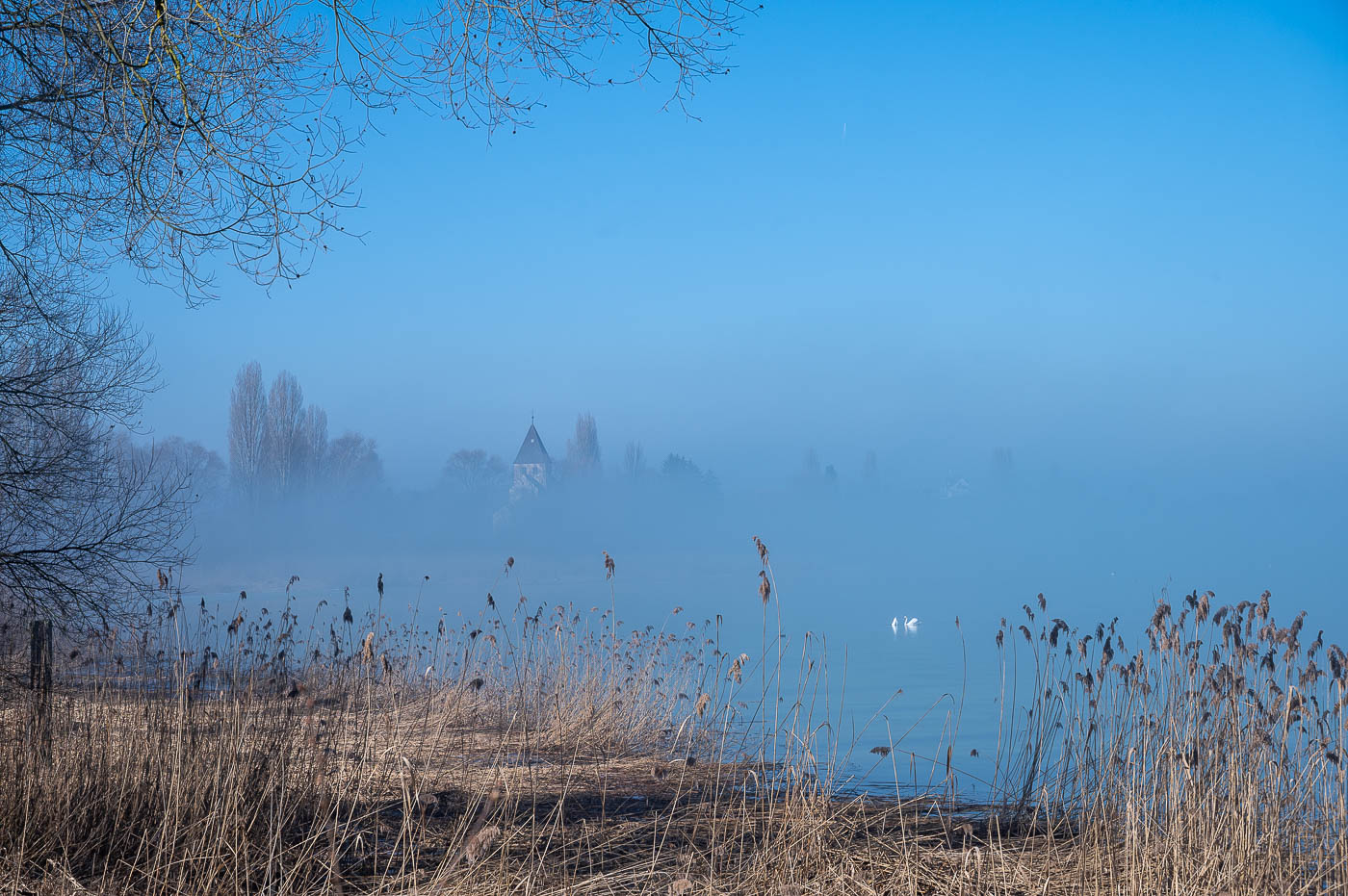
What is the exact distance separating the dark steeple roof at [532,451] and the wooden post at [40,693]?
106 meters

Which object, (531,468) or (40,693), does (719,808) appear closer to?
(40,693)

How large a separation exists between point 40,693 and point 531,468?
10673cm

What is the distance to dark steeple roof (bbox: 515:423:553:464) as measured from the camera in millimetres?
111438

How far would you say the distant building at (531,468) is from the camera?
107438mm

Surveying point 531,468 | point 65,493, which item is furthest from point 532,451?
point 65,493

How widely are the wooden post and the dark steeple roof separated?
106279mm

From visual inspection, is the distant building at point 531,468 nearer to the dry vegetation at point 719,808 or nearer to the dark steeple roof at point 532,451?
the dark steeple roof at point 532,451

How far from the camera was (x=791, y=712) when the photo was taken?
13.9 ft

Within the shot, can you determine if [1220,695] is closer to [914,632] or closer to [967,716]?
[967,716]

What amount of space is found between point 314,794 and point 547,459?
108793 mm

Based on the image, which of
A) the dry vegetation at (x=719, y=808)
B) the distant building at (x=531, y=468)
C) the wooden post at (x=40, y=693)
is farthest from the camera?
the distant building at (x=531, y=468)

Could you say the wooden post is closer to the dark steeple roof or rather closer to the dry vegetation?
the dry vegetation

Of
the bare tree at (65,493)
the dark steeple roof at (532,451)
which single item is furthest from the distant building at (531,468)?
the bare tree at (65,493)

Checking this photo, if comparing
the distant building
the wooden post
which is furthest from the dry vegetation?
the distant building
